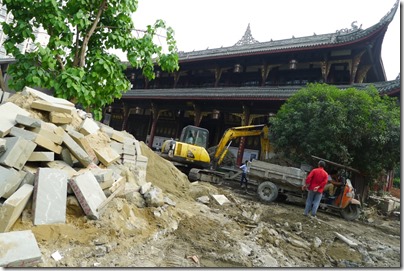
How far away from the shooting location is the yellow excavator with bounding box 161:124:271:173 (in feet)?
38.2

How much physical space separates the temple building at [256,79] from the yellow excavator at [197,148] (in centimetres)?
205

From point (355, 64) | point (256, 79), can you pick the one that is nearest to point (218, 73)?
point (256, 79)

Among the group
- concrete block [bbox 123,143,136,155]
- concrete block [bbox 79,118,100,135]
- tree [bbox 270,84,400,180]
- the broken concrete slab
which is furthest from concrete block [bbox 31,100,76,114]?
tree [bbox 270,84,400,180]

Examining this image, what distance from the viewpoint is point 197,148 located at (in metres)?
12.0

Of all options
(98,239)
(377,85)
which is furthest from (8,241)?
(377,85)

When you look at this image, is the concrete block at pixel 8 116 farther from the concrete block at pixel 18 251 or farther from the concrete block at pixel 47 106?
the concrete block at pixel 18 251

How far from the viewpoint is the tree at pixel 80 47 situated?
5.12m

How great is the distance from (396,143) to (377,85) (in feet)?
13.0

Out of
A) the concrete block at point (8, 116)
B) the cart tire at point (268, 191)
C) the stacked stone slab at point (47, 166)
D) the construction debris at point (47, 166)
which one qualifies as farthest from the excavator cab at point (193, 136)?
the concrete block at point (8, 116)

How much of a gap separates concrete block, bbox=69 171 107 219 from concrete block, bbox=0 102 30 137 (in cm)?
119

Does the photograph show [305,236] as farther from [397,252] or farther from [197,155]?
[197,155]

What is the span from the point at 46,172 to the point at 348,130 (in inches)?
349

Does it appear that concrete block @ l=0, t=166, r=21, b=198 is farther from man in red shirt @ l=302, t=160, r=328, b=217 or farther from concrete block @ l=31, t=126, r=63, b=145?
man in red shirt @ l=302, t=160, r=328, b=217

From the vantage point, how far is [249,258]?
391 centimetres
